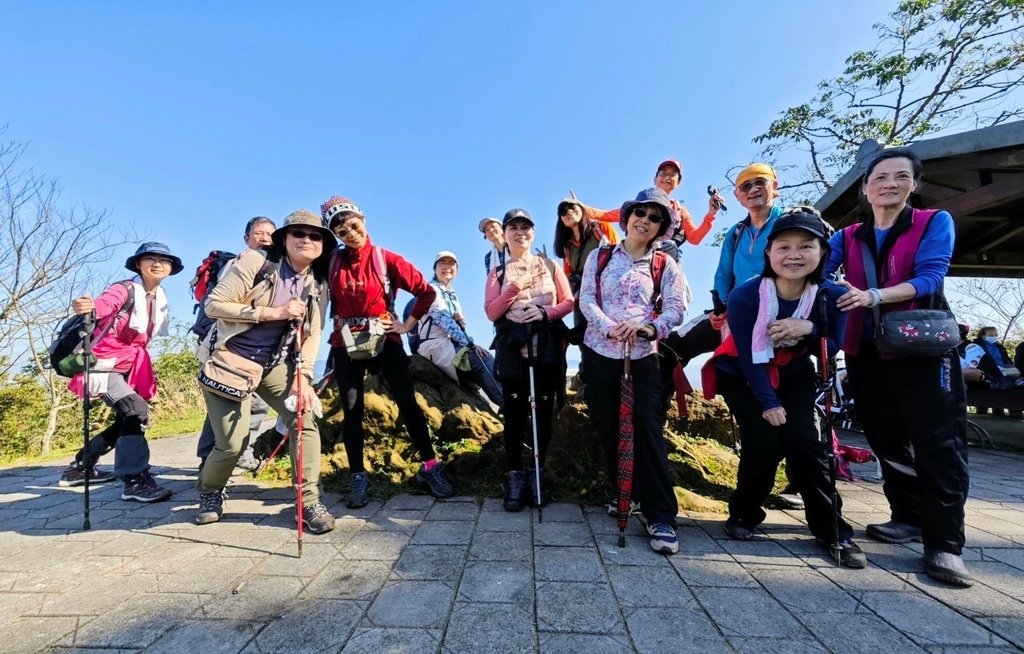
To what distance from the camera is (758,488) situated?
9.78 ft

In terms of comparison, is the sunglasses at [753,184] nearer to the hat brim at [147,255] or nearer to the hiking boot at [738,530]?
the hiking boot at [738,530]

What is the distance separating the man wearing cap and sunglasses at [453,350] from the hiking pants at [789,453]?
3029 millimetres

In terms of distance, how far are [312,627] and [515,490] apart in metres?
1.82

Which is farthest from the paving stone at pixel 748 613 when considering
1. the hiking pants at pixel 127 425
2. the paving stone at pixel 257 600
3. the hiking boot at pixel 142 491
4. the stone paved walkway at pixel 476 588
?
the hiking pants at pixel 127 425

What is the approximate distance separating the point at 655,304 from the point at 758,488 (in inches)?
55.8

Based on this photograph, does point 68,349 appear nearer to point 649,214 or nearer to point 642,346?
point 642,346

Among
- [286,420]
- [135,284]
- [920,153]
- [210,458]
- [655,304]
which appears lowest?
[210,458]

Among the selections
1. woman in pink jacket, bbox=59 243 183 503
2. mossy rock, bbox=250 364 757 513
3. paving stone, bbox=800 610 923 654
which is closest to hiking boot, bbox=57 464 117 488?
woman in pink jacket, bbox=59 243 183 503

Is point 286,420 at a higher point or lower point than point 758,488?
higher

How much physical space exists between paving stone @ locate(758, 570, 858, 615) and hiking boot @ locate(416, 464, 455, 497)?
240cm

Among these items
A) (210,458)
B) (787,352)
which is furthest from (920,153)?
(210,458)

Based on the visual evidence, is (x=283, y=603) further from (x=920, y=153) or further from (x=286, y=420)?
(x=920, y=153)

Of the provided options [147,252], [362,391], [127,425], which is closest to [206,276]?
[147,252]

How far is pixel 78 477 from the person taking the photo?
15.9ft
